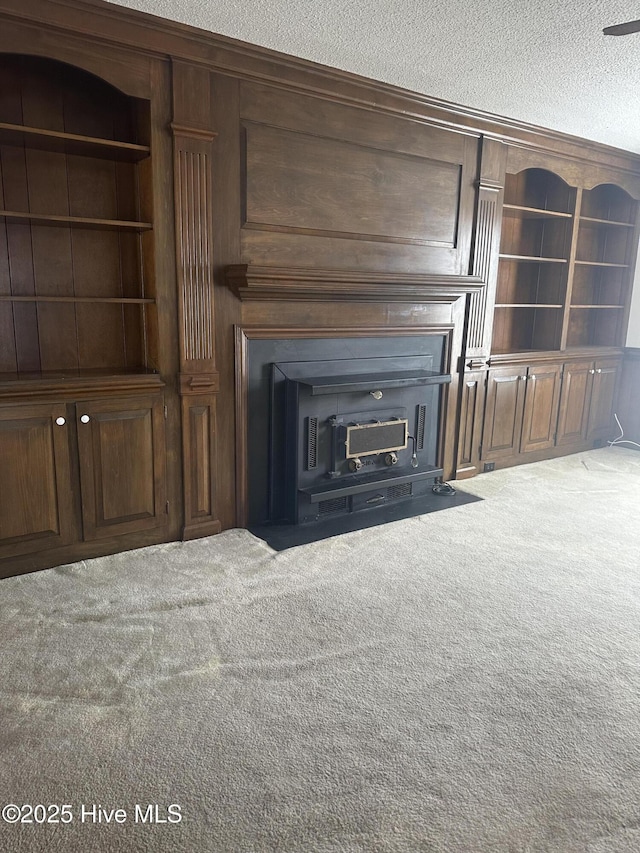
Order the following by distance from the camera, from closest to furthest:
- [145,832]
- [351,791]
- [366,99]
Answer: [145,832]
[351,791]
[366,99]

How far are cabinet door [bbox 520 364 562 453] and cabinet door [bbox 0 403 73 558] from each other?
3.46m

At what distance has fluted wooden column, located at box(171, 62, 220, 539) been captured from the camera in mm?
2895

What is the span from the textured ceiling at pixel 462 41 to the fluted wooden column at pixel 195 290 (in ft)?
1.18

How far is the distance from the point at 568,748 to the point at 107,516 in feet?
7.30

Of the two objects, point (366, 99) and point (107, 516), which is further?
point (366, 99)

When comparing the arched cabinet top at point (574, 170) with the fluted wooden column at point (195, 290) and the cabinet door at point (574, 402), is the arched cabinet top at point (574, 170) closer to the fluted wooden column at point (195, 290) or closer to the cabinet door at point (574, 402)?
the cabinet door at point (574, 402)

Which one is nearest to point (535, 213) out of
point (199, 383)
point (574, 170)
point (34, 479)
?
point (574, 170)

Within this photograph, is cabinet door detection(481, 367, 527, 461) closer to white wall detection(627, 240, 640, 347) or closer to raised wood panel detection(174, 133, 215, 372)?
white wall detection(627, 240, 640, 347)

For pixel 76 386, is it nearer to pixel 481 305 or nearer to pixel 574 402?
pixel 481 305

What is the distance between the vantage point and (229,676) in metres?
2.10

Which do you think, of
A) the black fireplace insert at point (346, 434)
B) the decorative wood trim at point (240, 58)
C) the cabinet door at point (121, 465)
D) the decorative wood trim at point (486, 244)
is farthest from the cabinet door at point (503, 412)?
the cabinet door at point (121, 465)

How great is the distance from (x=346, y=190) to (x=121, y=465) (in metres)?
1.99

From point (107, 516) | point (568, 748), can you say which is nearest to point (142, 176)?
point (107, 516)

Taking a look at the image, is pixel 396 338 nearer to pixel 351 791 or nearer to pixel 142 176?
pixel 142 176
